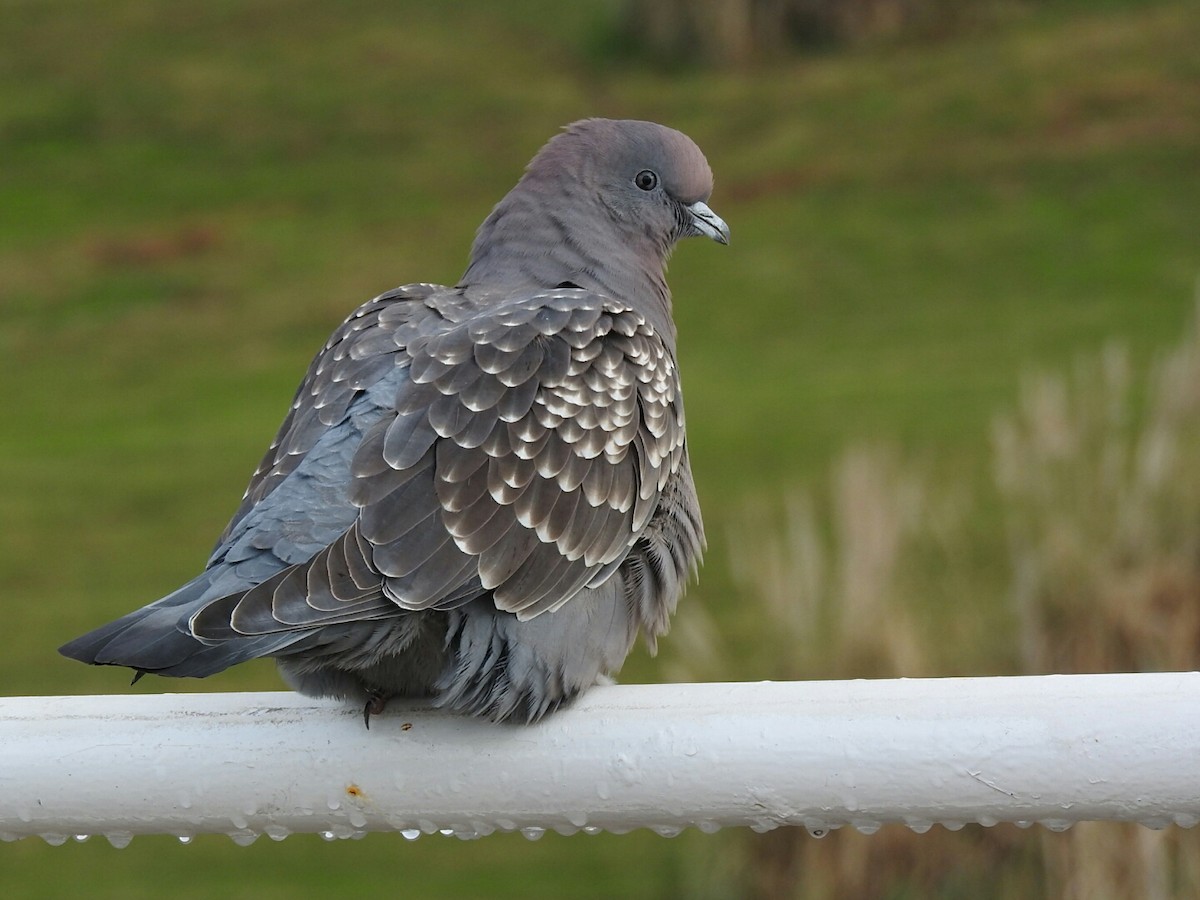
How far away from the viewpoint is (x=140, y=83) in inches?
408

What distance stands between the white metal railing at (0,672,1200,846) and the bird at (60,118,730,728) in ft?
0.36

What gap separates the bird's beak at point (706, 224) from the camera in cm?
283

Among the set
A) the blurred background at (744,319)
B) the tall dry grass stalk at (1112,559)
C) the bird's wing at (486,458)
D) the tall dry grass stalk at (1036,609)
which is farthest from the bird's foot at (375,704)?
the tall dry grass stalk at (1112,559)

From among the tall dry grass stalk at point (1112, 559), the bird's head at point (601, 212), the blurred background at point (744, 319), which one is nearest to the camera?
the bird's head at point (601, 212)

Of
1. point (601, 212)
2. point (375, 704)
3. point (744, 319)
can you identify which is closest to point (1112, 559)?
point (601, 212)

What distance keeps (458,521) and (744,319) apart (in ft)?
20.0

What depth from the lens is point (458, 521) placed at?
1.89 m

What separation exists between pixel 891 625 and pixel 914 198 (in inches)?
224

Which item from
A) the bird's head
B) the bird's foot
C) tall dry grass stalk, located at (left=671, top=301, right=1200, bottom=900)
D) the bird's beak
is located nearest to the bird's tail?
the bird's foot

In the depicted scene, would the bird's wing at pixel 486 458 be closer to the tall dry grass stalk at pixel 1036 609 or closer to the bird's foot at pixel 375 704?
the bird's foot at pixel 375 704

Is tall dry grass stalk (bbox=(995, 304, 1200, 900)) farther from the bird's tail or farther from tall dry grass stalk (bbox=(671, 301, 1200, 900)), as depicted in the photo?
the bird's tail

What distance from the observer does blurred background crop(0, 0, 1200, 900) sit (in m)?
3.73

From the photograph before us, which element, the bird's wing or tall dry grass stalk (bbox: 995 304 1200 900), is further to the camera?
tall dry grass stalk (bbox: 995 304 1200 900)

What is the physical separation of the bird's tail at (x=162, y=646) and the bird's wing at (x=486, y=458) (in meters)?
0.02
